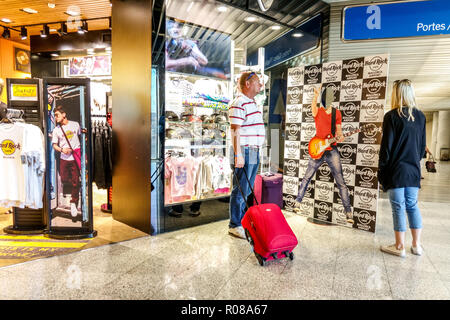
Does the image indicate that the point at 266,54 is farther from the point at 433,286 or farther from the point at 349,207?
the point at 433,286

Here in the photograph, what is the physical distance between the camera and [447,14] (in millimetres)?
4000

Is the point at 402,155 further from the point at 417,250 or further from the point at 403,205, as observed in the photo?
the point at 417,250

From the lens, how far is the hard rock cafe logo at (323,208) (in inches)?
159

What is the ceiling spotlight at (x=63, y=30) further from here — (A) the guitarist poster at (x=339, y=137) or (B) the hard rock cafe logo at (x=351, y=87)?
(B) the hard rock cafe logo at (x=351, y=87)

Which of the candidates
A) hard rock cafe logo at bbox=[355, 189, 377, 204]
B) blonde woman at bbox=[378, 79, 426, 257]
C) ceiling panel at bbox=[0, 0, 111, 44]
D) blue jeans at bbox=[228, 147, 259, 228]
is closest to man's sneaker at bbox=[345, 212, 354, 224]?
hard rock cafe logo at bbox=[355, 189, 377, 204]

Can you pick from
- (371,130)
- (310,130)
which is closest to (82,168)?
(310,130)

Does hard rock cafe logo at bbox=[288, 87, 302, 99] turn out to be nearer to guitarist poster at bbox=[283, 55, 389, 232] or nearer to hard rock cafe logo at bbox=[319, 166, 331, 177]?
guitarist poster at bbox=[283, 55, 389, 232]

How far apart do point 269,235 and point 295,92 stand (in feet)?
8.21

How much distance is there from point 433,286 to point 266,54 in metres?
5.06

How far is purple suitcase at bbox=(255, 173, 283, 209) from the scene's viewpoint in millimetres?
4297

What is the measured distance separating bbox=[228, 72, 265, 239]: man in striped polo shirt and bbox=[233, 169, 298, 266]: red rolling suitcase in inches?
17.3

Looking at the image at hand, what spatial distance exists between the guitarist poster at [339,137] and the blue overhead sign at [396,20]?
966 millimetres

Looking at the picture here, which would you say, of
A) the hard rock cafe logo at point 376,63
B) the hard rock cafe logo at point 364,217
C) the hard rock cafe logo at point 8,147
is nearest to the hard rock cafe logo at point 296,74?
the hard rock cafe logo at point 376,63
